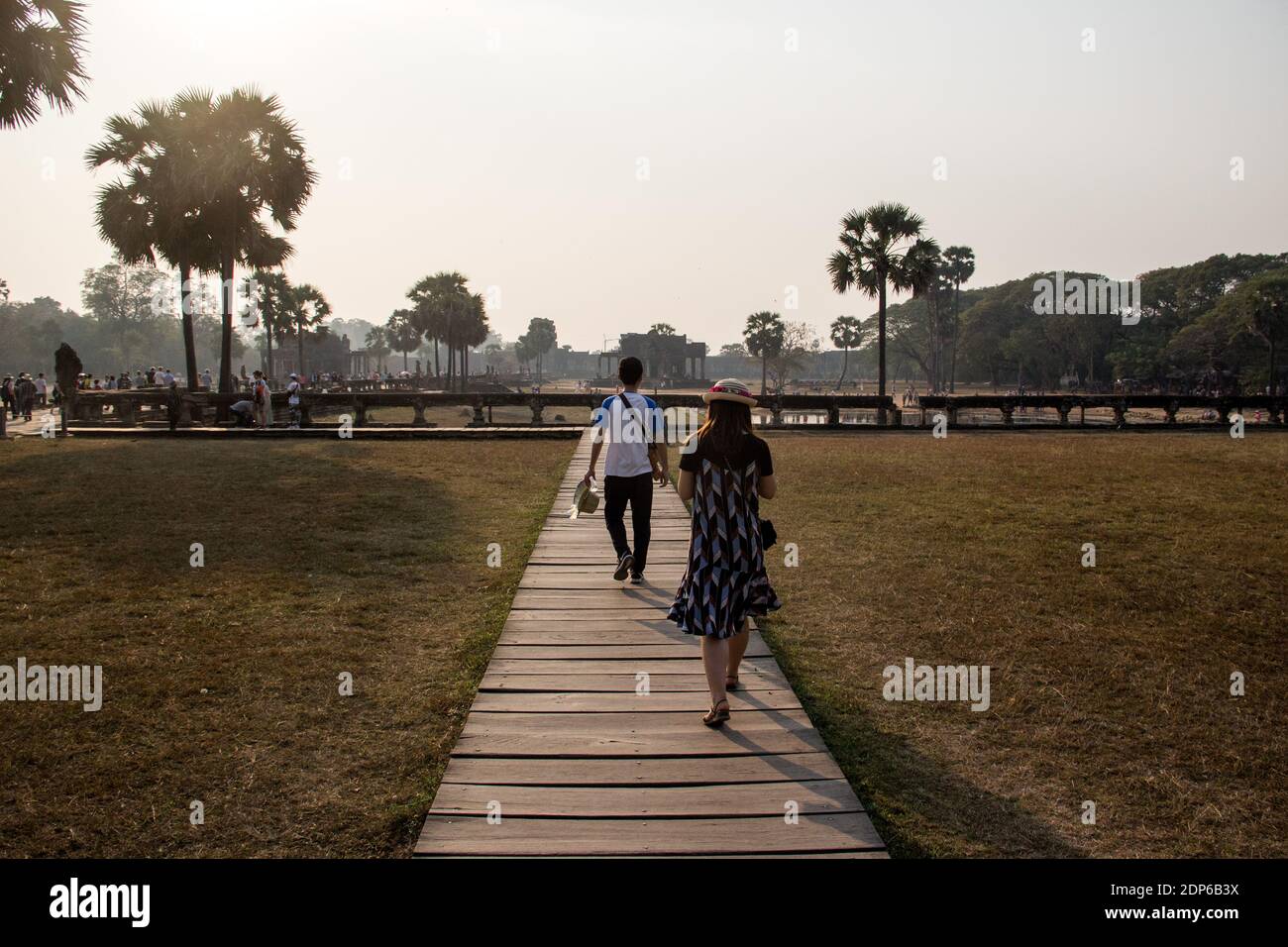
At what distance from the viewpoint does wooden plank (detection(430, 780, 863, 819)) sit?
3.47 m

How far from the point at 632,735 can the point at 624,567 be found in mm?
2985

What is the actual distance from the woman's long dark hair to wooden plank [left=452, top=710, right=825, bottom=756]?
4.20 feet

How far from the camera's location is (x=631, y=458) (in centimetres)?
690

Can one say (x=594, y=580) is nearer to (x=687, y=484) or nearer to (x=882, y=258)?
(x=687, y=484)

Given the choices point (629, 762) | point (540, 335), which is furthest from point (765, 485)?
point (540, 335)

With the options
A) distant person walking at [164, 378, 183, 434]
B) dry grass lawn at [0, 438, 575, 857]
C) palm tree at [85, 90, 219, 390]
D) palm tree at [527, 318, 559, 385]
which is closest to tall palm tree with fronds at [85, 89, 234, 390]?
palm tree at [85, 90, 219, 390]

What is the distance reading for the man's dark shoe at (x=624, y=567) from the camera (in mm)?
7117

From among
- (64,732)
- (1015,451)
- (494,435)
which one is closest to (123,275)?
(494,435)

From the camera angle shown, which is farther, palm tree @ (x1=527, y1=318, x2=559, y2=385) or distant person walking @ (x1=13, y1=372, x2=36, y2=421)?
palm tree @ (x1=527, y1=318, x2=559, y2=385)

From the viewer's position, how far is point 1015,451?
20406 mm

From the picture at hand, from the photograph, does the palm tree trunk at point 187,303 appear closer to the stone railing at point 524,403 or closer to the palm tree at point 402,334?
the stone railing at point 524,403

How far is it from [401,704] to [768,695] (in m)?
1.99

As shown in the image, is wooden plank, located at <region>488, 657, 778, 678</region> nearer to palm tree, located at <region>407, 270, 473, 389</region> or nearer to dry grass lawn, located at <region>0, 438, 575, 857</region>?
dry grass lawn, located at <region>0, 438, 575, 857</region>
